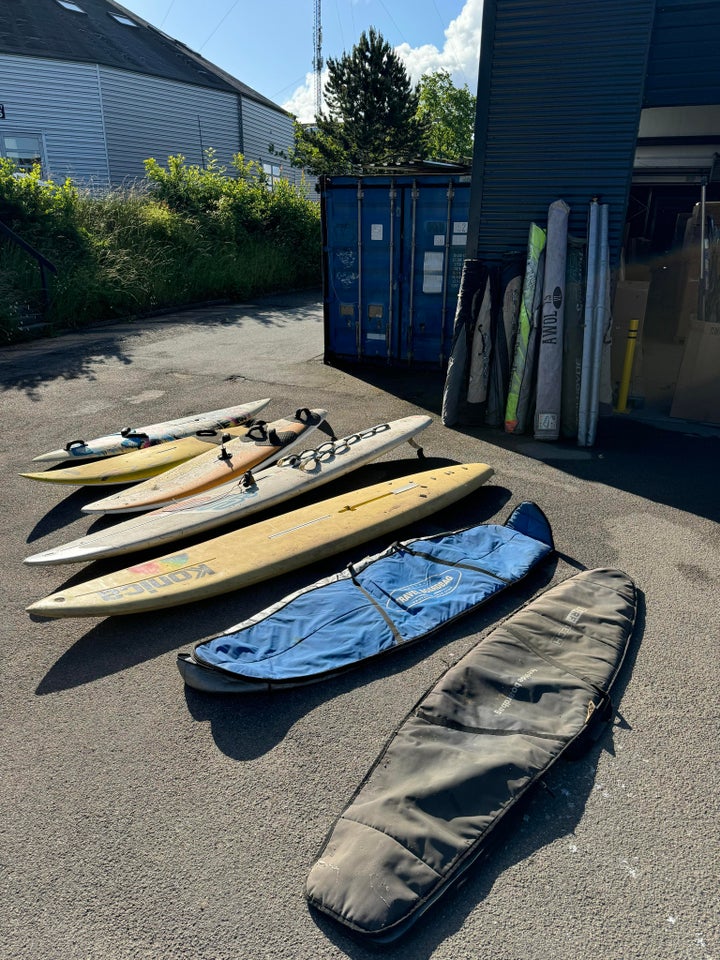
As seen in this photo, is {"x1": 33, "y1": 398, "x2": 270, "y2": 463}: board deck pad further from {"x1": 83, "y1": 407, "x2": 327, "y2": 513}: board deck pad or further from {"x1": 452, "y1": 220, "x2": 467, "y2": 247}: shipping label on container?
{"x1": 452, "y1": 220, "x2": 467, "y2": 247}: shipping label on container

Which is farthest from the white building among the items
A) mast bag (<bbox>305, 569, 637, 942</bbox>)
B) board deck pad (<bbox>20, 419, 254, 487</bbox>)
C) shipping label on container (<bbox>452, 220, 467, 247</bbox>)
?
mast bag (<bbox>305, 569, 637, 942</bbox>)

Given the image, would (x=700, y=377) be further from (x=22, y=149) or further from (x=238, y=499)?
(x=22, y=149)

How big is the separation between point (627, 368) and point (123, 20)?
2824 cm

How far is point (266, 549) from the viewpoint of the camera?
4703 mm

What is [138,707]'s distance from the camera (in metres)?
3.49

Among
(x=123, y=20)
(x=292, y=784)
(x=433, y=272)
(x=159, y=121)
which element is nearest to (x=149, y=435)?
(x=292, y=784)

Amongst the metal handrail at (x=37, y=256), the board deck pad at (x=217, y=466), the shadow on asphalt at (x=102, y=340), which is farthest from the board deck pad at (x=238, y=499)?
the metal handrail at (x=37, y=256)

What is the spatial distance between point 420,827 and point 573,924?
0.64 metres

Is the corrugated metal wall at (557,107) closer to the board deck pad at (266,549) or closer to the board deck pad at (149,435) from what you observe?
the board deck pad at (266,549)

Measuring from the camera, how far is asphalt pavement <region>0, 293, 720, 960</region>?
93.7 inches

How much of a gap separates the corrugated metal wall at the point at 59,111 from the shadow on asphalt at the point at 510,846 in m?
22.6

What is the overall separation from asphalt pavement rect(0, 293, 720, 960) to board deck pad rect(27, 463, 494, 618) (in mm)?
179

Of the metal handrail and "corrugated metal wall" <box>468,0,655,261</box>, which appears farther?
the metal handrail

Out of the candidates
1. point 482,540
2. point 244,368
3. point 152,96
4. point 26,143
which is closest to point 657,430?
point 482,540
